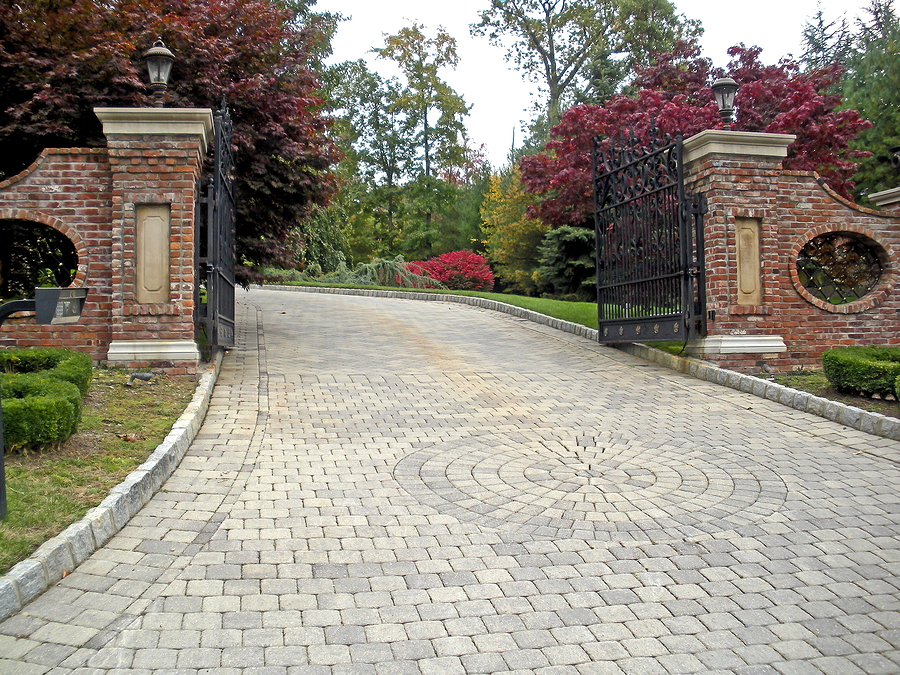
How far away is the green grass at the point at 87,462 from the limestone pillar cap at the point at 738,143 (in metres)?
6.75

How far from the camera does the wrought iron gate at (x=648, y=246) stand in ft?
29.0

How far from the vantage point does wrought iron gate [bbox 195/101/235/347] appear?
307 inches

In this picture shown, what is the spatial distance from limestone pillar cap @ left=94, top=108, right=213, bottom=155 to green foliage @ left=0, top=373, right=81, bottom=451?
11.8 ft

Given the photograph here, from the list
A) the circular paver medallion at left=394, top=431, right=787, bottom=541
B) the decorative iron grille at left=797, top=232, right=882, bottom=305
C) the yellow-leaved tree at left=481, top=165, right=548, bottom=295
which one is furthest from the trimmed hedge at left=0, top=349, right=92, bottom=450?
the yellow-leaved tree at left=481, top=165, right=548, bottom=295

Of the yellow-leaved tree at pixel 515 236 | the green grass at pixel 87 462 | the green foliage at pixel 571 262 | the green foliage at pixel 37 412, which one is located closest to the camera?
the green grass at pixel 87 462

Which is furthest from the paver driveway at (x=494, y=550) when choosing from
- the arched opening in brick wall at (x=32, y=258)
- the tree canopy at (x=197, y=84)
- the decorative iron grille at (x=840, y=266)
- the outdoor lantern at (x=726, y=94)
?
the arched opening in brick wall at (x=32, y=258)

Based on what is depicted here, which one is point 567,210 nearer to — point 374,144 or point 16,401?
point 16,401

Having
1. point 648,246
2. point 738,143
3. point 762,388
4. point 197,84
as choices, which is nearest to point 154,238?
point 197,84

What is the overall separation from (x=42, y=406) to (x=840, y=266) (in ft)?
31.3

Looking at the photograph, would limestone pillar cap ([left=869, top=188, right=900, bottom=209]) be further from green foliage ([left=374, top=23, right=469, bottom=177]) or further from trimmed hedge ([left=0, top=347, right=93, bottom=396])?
green foliage ([left=374, top=23, right=469, bottom=177])

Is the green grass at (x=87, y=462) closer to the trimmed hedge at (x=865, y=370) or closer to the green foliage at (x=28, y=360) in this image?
the green foliage at (x=28, y=360)

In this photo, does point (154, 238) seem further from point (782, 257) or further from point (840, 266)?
point (840, 266)

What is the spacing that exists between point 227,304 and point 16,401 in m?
4.58

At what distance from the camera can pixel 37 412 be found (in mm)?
4566
